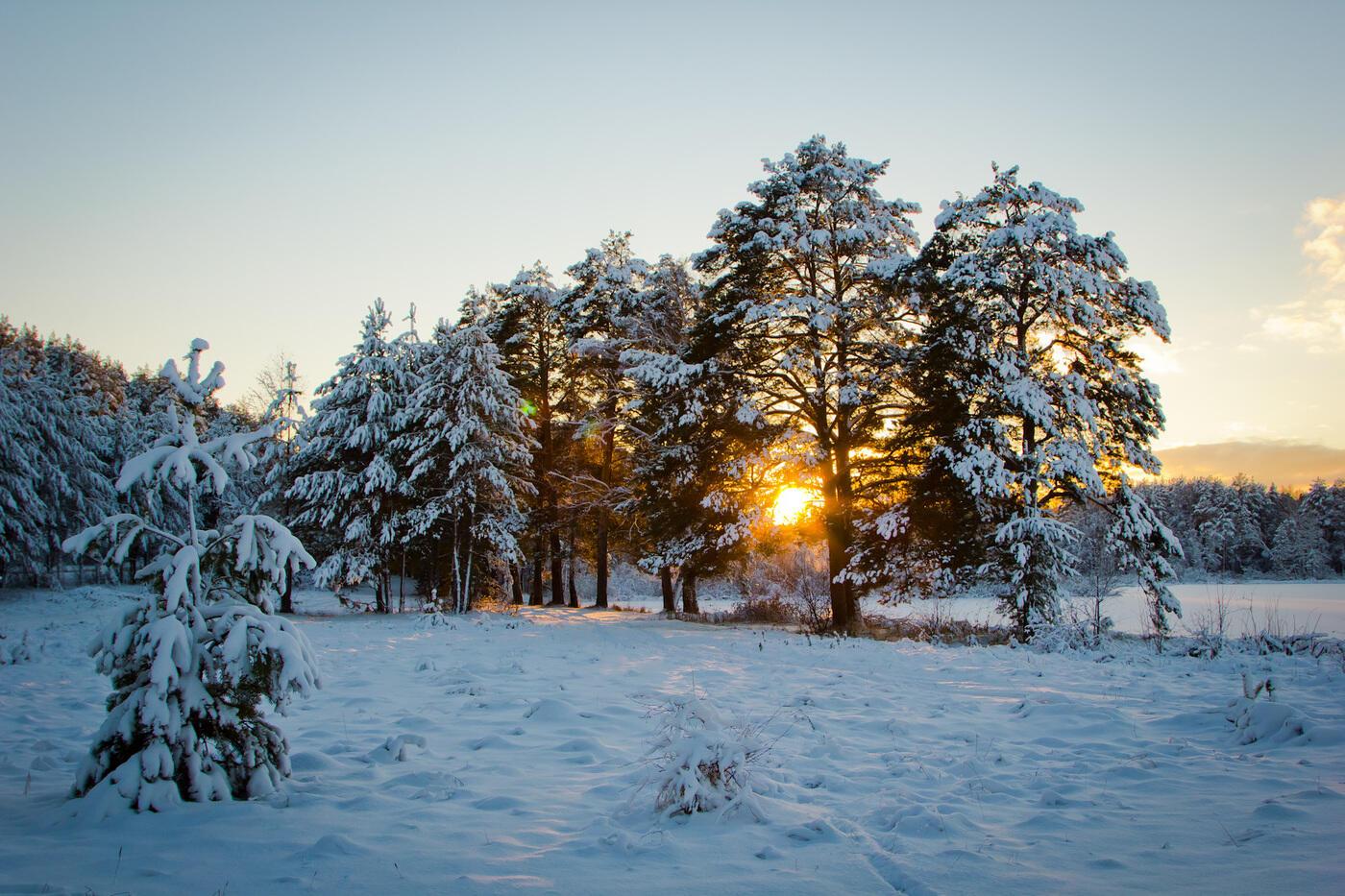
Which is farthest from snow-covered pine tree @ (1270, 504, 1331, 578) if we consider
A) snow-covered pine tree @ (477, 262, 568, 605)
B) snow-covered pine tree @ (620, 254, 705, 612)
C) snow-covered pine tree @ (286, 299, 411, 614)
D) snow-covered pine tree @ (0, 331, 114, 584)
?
snow-covered pine tree @ (0, 331, 114, 584)

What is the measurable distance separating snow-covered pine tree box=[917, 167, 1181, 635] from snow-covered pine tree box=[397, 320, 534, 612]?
589 inches

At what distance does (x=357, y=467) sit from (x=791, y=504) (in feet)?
50.9

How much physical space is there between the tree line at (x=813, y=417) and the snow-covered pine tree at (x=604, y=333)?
0.14 metres

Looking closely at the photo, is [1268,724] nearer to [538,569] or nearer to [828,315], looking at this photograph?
[828,315]

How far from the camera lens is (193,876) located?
3141 millimetres

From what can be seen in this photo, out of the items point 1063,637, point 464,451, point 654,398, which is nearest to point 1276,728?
point 1063,637

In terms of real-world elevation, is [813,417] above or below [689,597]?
above

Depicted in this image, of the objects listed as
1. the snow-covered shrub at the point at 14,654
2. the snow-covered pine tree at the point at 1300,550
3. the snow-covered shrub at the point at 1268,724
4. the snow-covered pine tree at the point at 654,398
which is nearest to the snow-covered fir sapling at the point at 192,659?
the snow-covered shrub at the point at 1268,724

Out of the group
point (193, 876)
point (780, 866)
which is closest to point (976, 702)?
point (780, 866)

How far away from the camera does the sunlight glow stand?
710 inches

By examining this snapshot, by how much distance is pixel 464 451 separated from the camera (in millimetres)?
22156

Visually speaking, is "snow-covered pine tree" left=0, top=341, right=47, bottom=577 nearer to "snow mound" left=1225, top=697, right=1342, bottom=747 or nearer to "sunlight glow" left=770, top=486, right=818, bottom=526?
"sunlight glow" left=770, top=486, right=818, bottom=526

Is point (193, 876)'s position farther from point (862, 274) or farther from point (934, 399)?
point (862, 274)

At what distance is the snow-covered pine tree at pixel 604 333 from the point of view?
2377 cm
